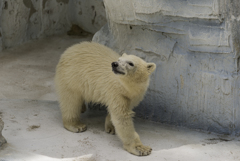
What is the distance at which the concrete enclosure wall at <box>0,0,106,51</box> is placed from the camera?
6516 millimetres

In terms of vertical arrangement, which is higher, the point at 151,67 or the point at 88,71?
the point at 151,67

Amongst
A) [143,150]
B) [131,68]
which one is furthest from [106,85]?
[143,150]

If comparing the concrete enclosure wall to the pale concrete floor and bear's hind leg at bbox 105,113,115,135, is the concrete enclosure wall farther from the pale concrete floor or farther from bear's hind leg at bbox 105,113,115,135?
bear's hind leg at bbox 105,113,115,135

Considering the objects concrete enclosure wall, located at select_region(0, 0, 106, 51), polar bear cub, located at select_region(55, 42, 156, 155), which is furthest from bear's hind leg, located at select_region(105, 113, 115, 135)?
concrete enclosure wall, located at select_region(0, 0, 106, 51)

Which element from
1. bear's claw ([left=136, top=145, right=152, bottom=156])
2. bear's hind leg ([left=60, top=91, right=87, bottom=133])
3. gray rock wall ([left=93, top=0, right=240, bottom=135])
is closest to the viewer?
bear's claw ([left=136, top=145, right=152, bottom=156])

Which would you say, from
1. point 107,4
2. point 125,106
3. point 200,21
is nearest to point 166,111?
point 125,106

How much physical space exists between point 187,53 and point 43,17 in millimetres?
4464

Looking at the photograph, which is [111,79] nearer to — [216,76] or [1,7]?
[216,76]

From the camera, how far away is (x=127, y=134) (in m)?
3.35

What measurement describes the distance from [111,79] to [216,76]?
3.92 ft

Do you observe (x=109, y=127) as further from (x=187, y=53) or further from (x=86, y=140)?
(x=187, y=53)

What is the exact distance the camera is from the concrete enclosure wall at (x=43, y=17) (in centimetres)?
652

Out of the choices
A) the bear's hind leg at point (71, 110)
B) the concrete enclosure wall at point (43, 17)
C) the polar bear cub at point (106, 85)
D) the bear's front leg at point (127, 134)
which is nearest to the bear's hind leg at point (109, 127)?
the polar bear cub at point (106, 85)

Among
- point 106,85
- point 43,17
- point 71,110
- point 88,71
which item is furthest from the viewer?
point 43,17
